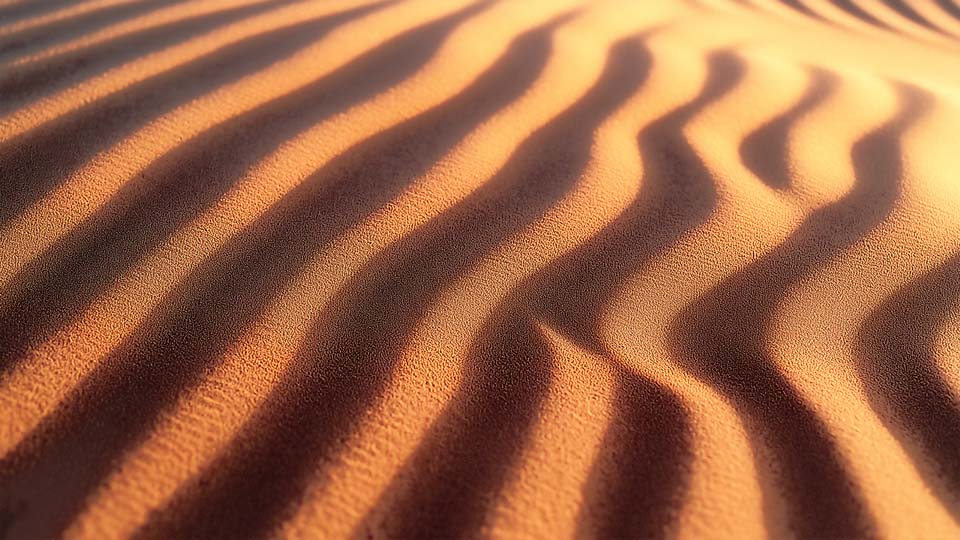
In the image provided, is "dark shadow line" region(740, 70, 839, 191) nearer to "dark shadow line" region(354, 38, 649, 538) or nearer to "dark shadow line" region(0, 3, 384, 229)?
"dark shadow line" region(354, 38, 649, 538)

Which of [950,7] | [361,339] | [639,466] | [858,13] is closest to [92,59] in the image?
[361,339]

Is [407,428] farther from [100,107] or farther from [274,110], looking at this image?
[100,107]

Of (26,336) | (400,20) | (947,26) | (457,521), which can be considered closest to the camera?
(457,521)

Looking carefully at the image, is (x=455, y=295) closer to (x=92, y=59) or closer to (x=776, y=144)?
(x=776, y=144)

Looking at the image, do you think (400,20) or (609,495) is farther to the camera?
(400,20)

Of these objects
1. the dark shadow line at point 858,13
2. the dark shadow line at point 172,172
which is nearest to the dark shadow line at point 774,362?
the dark shadow line at point 172,172

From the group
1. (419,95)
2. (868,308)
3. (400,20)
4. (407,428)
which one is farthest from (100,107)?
(868,308)
